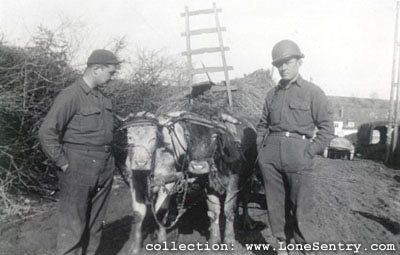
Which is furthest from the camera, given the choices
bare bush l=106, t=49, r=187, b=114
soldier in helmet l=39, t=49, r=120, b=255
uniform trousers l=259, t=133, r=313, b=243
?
bare bush l=106, t=49, r=187, b=114

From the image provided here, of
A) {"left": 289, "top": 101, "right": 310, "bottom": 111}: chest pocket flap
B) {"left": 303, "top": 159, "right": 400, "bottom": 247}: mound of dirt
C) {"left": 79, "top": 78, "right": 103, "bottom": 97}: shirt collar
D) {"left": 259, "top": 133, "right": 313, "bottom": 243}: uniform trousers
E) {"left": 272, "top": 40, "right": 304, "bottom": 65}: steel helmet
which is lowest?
{"left": 303, "top": 159, "right": 400, "bottom": 247}: mound of dirt

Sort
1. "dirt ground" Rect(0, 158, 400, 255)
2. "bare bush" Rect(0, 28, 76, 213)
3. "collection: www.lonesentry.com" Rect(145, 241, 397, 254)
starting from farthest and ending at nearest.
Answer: "bare bush" Rect(0, 28, 76, 213)
"dirt ground" Rect(0, 158, 400, 255)
"collection: www.lonesentry.com" Rect(145, 241, 397, 254)

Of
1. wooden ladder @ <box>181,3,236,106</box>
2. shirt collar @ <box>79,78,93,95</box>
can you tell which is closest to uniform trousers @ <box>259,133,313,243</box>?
shirt collar @ <box>79,78,93,95</box>

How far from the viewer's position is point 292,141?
14.0ft

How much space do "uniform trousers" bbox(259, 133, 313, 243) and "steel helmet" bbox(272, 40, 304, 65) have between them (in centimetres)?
89

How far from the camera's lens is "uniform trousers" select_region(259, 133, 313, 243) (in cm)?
423

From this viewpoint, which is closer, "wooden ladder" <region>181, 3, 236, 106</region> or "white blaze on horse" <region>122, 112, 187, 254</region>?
"white blaze on horse" <region>122, 112, 187, 254</region>

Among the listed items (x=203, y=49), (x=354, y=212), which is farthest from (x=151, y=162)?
(x=203, y=49)

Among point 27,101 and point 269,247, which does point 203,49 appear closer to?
point 27,101

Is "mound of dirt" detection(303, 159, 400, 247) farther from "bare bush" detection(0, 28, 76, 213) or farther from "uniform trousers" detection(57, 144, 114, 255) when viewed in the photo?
"bare bush" detection(0, 28, 76, 213)

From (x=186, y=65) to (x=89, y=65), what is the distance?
6869 mm

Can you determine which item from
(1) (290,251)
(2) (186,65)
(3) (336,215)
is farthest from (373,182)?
(1) (290,251)

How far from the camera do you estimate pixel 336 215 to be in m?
7.27

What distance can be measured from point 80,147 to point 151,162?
134 centimetres
